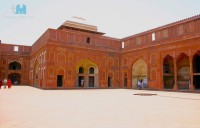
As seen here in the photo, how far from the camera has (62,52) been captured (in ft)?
78.0

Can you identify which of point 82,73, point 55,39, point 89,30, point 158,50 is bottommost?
point 82,73

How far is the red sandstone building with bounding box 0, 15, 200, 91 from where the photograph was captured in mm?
20781

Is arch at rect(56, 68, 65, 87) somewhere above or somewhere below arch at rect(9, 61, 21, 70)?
below

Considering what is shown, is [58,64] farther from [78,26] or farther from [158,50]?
[158,50]

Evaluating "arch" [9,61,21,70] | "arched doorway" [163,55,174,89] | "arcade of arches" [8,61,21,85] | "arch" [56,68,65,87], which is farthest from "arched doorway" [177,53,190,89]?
"arch" [9,61,21,70]

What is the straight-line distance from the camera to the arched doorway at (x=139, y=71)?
83.9 ft

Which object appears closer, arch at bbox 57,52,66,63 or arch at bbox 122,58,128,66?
arch at bbox 57,52,66,63

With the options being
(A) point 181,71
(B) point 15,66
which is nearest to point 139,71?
(A) point 181,71

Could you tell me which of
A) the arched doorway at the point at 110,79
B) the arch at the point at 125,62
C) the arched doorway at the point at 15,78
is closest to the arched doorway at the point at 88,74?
the arched doorway at the point at 110,79

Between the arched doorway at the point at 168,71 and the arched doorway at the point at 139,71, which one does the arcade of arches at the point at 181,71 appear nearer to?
the arched doorway at the point at 168,71

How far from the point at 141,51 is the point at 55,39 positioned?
11647mm

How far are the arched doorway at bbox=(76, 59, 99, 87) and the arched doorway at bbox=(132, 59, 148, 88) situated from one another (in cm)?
545

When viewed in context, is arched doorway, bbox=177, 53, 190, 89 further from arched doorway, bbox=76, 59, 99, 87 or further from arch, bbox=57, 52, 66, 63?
arch, bbox=57, 52, 66, 63

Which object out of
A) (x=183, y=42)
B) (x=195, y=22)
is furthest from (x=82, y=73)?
(x=195, y=22)
